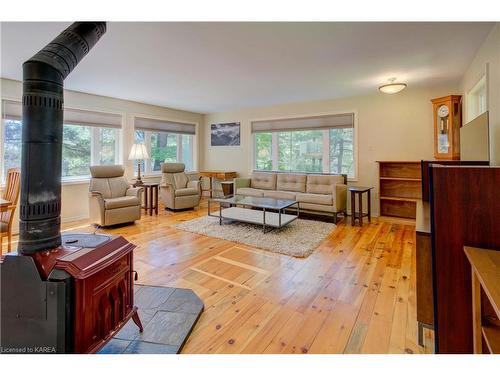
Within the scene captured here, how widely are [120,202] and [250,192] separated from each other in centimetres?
237

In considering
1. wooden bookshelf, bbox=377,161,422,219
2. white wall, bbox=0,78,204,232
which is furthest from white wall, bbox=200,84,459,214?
white wall, bbox=0,78,204,232

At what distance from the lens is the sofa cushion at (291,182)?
5219 millimetres

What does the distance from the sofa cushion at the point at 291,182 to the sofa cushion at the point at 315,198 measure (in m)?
0.43

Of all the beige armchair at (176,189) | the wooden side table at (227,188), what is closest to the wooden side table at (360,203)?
the wooden side table at (227,188)

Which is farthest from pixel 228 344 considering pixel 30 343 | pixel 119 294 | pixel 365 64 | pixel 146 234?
pixel 365 64

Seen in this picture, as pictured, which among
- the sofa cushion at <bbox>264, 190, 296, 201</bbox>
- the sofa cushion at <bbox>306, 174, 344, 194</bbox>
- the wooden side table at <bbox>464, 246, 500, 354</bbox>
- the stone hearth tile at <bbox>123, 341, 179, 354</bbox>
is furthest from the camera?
the sofa cushion at <bbox>264, 190, 296, 201</bbox>

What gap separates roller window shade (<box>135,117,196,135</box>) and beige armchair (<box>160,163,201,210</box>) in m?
1.01

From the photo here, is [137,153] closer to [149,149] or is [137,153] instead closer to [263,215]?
[149,149]

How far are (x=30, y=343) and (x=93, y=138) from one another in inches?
180

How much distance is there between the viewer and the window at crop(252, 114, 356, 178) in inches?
204

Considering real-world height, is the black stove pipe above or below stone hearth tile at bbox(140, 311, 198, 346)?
above

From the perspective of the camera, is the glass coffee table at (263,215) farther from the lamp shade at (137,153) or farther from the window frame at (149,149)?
the window frame at (149,149)

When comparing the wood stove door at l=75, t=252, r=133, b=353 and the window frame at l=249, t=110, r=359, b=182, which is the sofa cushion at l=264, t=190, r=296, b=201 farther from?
the wood stove door at l=75, t=252, r=133, b=353
